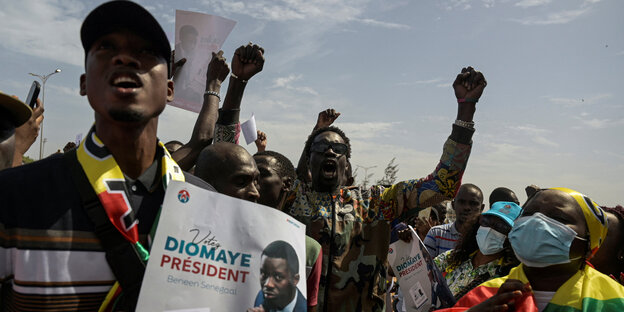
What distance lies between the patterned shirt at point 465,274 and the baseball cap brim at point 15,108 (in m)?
3.27

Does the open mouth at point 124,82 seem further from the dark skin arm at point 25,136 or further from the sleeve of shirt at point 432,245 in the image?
the sleeve of shirt at point 432,245

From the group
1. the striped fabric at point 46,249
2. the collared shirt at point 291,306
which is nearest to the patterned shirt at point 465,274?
the collared shirt at point 291,306

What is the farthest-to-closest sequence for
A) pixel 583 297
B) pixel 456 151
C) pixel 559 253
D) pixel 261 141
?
1. pixel 261 141
2. pixel 456 151
3. pixel 559 253
4. pixel 583 297

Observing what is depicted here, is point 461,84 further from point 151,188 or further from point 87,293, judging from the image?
point 87,293

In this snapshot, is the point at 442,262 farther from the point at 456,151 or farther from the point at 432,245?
the point at 456,151

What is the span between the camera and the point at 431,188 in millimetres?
3527

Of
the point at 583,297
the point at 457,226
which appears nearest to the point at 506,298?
the point at 583,297

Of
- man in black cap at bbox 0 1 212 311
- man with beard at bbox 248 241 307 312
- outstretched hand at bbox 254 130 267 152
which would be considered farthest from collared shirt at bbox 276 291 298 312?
outstretched hand at bbox 254 130 267 152

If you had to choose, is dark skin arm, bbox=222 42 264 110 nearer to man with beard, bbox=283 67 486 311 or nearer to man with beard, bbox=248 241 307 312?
man with beard, bbox=283 67 486 311

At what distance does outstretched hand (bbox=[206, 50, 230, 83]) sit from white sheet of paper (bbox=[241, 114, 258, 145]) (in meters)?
1.50

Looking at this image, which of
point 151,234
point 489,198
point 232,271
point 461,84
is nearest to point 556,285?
point 461,84

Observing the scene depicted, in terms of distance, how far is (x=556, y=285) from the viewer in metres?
2.46

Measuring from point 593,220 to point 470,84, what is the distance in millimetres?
1326

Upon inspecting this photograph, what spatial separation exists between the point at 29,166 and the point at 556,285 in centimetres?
251
